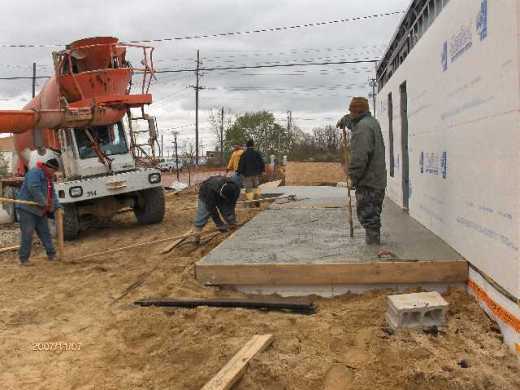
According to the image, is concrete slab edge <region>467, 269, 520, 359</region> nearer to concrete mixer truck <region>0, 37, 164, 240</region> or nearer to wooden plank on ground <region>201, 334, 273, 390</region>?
wooden plank on ground <region>201, 334, 273, 390</region>

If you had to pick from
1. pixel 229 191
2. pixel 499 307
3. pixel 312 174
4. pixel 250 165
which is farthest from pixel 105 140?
pixel 312 174

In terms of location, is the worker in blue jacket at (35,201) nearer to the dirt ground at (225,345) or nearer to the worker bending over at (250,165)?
the dirt ground at (225,345)

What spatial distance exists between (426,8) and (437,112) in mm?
2073

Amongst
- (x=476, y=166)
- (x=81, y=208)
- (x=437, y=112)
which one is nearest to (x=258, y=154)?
(x=81, y=208)

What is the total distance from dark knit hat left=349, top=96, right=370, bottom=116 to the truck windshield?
6.40 meters

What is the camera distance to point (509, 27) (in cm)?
378

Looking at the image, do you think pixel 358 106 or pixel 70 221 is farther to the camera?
pixel 70 221

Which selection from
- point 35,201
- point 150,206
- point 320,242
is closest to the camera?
point 320,242

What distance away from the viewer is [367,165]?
607cm

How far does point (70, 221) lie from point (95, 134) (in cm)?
187

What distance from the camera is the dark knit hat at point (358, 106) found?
6133 millimetres

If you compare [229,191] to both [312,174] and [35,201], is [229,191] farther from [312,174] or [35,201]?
[312,174]

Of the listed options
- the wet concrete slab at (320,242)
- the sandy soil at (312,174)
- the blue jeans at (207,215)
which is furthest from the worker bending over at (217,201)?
the sandy soil at (312,174)
